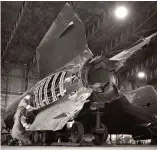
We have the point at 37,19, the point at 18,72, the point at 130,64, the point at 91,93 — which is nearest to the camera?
the point at 91,93

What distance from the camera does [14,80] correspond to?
22188mm

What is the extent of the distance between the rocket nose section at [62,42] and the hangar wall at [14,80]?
1524 centimetres

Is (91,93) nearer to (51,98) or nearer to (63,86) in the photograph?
(63,86)

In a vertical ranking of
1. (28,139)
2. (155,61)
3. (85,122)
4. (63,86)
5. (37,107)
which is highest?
(155,61)

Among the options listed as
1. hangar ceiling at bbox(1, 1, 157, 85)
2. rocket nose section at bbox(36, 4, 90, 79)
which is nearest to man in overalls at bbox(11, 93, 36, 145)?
rocket nose section at bbox(36, 4, 90, 79)

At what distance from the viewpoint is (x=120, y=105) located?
5613 mm

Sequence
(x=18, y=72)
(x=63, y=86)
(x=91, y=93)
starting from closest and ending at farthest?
1. (x=91, y=93)
2. (x=63, y=86)
3. (x=18, y=72)

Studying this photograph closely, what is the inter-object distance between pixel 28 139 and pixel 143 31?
Result: 32.9 ft

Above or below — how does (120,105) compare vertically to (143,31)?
below

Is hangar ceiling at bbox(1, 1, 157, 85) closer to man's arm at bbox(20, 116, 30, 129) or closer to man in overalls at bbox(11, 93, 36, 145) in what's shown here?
man in overalls at bbox(11, 93, 36, 145)

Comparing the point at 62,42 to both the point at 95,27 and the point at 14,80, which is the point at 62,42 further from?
the point at 14,80

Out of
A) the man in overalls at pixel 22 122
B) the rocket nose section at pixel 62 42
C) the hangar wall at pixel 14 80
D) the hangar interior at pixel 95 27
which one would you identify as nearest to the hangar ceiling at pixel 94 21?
the hangar interior at pixel 95 27

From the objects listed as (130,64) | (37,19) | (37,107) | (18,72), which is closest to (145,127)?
(37,107)

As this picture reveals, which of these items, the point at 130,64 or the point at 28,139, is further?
the point at 130,64
